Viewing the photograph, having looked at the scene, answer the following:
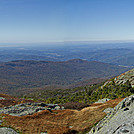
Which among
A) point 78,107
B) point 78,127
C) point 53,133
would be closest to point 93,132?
point 78,127

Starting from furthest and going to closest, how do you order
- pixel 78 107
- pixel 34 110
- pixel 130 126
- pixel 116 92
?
pixel 116 92 < pixel 78 107 < pixel 34 110 < pixel 130 126

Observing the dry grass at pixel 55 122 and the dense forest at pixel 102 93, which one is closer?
the dry grass at pixel 55 122

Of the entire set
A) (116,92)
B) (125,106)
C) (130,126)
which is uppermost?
(130,126)

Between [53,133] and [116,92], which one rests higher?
[53,133]

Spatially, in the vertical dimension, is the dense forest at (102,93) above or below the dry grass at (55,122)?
below

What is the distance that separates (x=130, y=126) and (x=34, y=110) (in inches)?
765

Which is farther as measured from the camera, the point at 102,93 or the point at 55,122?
the point at 102,93

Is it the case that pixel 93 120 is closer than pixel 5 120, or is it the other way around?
pixel 93 120

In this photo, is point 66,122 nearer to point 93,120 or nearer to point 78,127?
point 78,127

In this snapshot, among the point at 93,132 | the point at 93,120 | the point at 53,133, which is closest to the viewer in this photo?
the point at 93,132

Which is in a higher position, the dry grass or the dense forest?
the dry grass

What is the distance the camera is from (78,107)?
2828 centimetres

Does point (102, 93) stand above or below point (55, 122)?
below

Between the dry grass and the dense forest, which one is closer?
the dry grass
